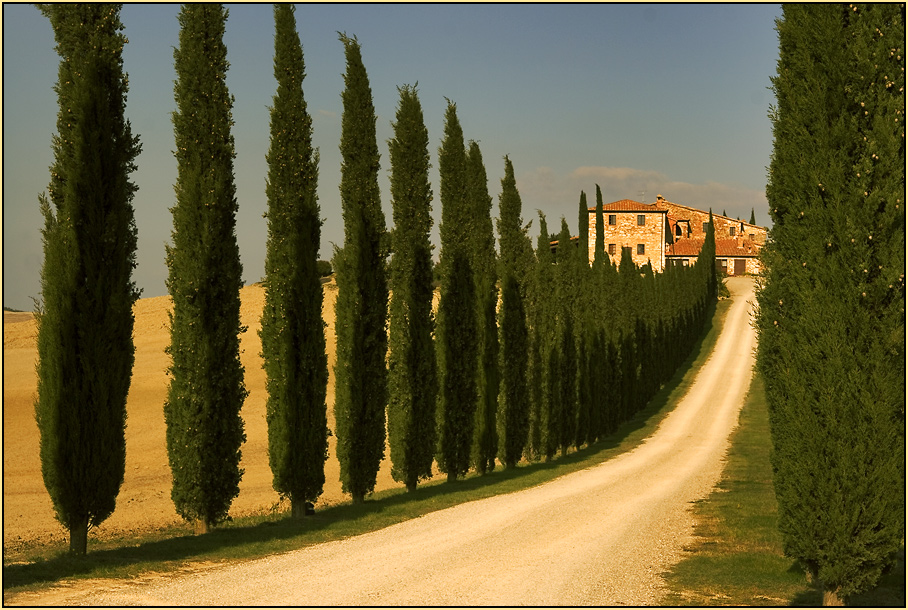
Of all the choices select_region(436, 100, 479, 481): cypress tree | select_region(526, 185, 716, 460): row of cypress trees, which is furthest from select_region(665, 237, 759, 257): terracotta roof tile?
select_region(436, 100, 479, 481): cypress tree

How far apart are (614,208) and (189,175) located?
90415 mm

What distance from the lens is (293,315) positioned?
18406mm

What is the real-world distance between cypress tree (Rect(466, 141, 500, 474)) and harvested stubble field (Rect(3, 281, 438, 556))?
4.88 metres

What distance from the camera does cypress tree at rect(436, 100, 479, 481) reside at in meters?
25.3

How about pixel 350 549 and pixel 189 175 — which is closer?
pixel 350 549

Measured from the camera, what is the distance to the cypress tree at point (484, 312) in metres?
27.5

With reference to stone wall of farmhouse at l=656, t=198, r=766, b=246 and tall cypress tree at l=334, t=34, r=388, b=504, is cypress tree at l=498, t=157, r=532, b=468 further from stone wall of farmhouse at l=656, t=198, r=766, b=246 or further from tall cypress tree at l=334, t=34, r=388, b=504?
stone wall of farmhouse at l=656, t=198, r=766, b=246

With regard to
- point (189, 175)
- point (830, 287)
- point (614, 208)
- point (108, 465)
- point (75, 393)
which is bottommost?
point (108, 465)

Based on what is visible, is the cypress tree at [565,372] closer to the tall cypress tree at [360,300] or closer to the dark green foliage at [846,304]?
the tall cypress tree at [360,300]

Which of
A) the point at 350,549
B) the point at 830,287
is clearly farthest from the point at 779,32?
the point at 350,549

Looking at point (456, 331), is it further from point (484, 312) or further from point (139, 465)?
point (139, 465)

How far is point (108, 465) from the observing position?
1333 cm

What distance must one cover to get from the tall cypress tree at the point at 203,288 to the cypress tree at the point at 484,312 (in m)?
11.5

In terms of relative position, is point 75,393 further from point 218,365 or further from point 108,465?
point 218,365
